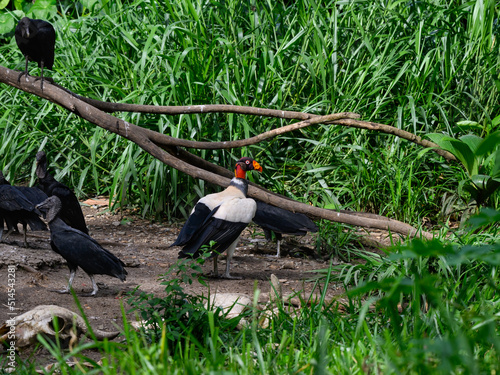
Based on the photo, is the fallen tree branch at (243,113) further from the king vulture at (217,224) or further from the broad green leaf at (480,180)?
the broad green leaf at (480,180)

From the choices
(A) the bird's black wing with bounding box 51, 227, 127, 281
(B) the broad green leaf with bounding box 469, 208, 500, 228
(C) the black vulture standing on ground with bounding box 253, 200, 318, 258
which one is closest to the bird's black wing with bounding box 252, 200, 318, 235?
(C) the black vulture standing on ground with bounding box 253, 200, 318, 258

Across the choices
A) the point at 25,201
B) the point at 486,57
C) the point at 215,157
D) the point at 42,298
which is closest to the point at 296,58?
the point at 215,157

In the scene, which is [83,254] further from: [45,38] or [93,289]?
[45,38]

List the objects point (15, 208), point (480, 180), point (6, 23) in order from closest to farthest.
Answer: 1. point (15, 208)
2. point (480, 180)
3. point (6, 23)

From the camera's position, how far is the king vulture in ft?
13.7

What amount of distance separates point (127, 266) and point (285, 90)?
244 centimetres

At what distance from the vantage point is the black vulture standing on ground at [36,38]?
14.3 feet

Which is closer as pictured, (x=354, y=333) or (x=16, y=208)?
(x=354, y=333)

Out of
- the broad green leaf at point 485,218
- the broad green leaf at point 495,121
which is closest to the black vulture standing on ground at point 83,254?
the broad green leaf at point 485,218

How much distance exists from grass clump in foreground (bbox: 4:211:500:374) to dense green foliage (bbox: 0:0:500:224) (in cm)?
168

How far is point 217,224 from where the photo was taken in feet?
13.7

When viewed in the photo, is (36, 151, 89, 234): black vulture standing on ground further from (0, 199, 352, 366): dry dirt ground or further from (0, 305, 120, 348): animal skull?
(0, 305, 120, 348): animal skull

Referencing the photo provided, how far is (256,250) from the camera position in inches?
203

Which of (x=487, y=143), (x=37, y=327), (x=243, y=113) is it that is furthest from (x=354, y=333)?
(x=243, y=113)
